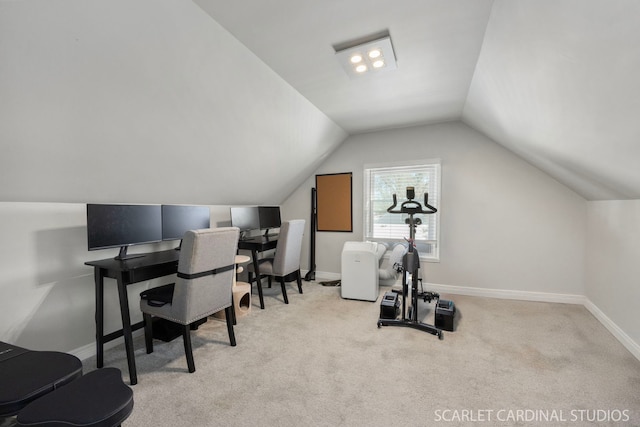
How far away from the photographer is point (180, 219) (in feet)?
9.51

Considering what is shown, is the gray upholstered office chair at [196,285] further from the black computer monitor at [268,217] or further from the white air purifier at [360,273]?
the black computer monitor at [268,217]

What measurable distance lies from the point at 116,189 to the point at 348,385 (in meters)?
2.45

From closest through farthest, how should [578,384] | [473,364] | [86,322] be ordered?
[578,384], [473,364], [86,322]

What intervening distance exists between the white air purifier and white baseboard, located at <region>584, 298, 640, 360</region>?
7.39 feet

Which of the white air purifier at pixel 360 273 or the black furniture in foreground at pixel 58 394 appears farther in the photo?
the white air purifier at pixel 360 273

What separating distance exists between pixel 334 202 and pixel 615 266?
326cm

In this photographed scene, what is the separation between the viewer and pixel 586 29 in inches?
46.5

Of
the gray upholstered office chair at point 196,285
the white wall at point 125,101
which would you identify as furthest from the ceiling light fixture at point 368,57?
the gray upholstered office chair at point 196,285

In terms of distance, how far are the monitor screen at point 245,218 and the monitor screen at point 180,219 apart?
584 mm

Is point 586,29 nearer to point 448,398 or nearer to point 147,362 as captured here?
point 448,398

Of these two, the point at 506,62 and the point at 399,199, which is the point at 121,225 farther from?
the point at 399,199

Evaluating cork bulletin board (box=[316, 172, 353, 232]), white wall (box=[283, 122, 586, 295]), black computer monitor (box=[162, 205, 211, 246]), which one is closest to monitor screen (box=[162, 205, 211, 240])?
black computer monitor (box=[162, 205, 211, 246])

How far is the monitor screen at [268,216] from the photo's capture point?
4.16m

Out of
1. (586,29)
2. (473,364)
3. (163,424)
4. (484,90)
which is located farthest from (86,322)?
(484,90)
